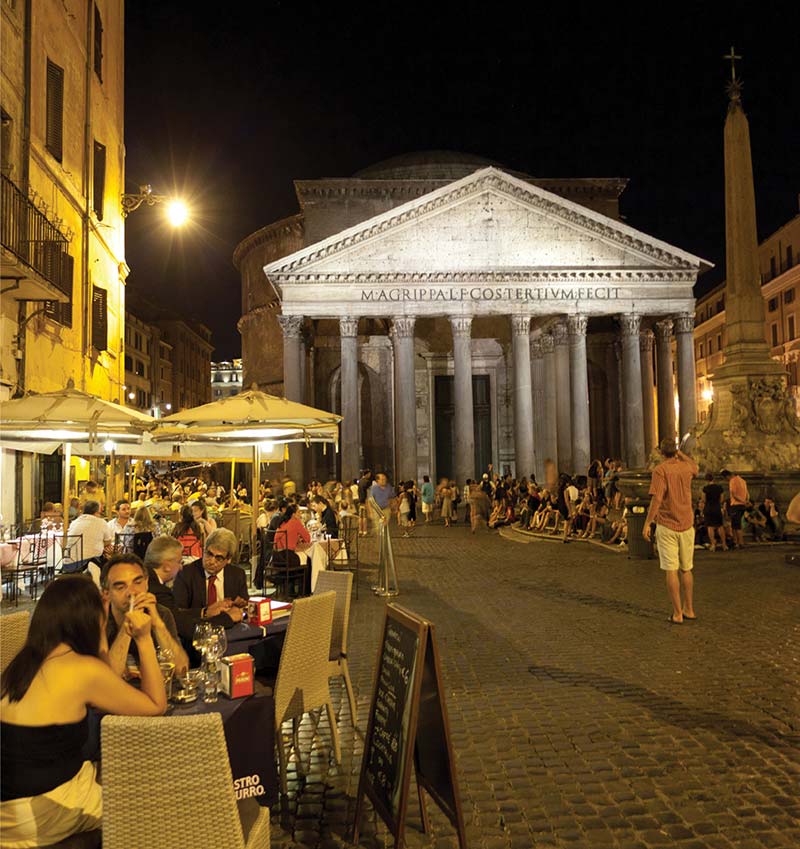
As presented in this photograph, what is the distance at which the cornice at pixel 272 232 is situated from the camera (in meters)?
39.8

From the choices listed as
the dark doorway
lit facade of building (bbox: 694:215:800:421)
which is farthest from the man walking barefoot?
lit facade of building (bbox: 694:215:800:421)

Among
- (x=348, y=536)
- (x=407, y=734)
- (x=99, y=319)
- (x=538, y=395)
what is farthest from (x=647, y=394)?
(x=407, y=734)

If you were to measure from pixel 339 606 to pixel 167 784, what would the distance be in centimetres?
291

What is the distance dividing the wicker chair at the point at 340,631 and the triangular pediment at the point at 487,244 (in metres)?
22.9

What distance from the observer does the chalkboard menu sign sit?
3195 millimetres

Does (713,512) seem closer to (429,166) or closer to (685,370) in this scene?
(685,370)

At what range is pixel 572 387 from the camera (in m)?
28.0

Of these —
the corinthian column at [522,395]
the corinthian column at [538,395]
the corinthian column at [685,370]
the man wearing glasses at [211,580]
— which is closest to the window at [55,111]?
the man wearing glasses at [211,580]

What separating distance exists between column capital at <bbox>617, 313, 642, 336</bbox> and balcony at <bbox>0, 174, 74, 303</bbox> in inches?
796

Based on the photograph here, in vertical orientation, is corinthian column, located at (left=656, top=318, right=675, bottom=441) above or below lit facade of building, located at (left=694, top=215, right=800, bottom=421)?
below

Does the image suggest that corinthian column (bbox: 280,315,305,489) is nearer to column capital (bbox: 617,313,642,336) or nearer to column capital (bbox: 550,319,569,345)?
column capital (bbox: 550,319,569,345)

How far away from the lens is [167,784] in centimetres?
234

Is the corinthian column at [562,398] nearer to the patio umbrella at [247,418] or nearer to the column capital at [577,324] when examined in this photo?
the column capital at [577,324]

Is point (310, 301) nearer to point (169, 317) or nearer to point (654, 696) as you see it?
point (654, 696)
